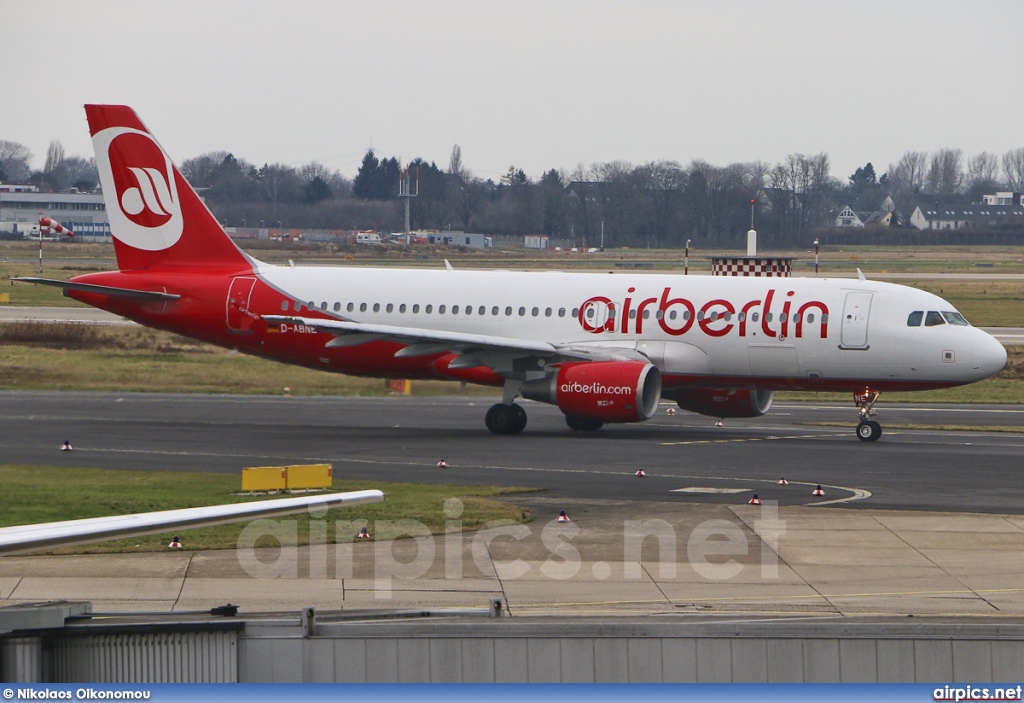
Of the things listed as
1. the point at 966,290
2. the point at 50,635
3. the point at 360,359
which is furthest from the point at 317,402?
the point at 966,290

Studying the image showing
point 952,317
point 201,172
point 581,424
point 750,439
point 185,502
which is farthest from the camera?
point 201,172

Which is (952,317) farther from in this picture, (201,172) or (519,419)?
(201,172)

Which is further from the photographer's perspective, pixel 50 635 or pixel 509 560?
pixel 509 560

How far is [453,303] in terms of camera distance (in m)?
37.8

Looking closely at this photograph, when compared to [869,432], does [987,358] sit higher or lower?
higher

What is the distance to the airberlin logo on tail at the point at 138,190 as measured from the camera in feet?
129

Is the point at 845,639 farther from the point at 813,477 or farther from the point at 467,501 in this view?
the point at 813,477

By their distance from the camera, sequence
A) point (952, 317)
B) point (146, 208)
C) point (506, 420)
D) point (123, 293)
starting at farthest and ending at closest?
point (146, 208)
point (123, 293)
point (506, 420)
point (952, 317)

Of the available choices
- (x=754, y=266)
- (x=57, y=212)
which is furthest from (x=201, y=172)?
(x=754, y=266)

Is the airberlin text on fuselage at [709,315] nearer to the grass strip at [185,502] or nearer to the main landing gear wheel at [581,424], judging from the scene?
the main landing gear wheel at [581,424]

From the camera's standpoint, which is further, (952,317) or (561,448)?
Answer: (952,317)

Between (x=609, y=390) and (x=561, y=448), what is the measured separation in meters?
1.87

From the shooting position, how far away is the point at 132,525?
9922 millimetres

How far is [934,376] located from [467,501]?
14.9 m
